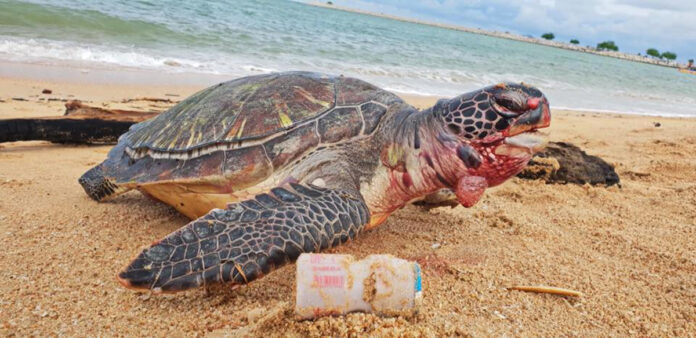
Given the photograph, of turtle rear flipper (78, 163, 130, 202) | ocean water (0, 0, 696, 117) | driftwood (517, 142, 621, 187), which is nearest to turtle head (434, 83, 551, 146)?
driftwood (517, 142, 621, 187)

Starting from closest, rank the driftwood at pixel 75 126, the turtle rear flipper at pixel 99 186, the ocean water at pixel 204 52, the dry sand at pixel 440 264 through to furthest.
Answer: the dry sand at pixel 440 264
the turtle rear flipper at pixel 99 186
the driftwood at pixel 75 126
the ocean water at pixel 204 52

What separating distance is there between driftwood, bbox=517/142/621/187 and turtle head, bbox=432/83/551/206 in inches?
64.9

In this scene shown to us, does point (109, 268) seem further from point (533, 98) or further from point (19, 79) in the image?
point (19, 79)

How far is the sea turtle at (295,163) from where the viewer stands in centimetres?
164

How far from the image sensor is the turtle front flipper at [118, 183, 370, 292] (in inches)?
60.4

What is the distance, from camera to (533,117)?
6.45 ft

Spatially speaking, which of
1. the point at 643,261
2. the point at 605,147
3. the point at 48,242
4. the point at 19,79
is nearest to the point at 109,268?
the point at 48,242

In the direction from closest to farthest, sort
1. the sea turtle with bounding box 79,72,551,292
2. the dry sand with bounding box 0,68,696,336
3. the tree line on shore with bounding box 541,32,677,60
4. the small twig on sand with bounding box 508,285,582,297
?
the dry sand with bounding box 0,68,696,336, the sea turtle with bounding box 79,72,551,292, the small twig on sand with bounding box 508,285,582,297, the tree line on shore with bounding box 541,32,677,60

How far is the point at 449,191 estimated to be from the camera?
2330mm

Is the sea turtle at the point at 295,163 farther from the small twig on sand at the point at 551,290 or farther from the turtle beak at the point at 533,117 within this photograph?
the small twig on sand at the point at 551,290

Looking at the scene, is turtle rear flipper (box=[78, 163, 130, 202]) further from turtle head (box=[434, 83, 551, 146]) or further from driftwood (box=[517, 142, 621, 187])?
driftwood (box=[517, 142, 621, 187])

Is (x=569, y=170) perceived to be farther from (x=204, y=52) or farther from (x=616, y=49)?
(x=616, y=49)

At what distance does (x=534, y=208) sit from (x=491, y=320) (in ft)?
5.56

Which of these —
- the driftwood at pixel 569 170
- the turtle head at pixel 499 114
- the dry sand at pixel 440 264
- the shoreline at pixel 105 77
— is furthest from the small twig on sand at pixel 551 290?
the shoreline at pixel 105 77
